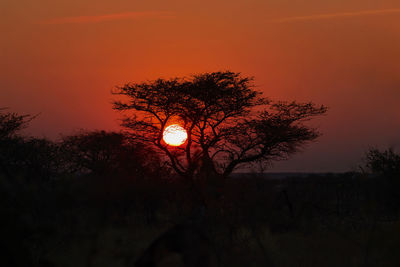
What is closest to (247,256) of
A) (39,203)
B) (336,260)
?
(336,260)

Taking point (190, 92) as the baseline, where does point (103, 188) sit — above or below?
below

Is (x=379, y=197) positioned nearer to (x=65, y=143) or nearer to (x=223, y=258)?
(x=223, y=258)

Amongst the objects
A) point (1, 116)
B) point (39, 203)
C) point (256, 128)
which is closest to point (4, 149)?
point (1, 116)

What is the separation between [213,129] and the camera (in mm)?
20312

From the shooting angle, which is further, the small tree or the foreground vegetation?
the small tree

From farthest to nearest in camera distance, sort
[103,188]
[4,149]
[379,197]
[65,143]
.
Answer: [65,143], [379,197], [4,149], [103,188]

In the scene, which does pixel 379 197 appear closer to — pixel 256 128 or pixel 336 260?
pixel 256 128

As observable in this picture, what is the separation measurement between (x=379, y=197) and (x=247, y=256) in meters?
10.7

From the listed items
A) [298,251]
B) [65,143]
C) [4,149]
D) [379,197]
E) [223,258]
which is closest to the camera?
[223,258]

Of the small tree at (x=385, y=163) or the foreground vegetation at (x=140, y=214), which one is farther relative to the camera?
the small tree at (x=385, y=163)

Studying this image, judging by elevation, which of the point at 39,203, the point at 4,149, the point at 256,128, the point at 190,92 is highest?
the point at 190,92

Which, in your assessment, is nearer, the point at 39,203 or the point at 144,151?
the point at 39,203

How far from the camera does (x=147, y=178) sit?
18703mm

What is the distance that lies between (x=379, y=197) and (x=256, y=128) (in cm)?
570
